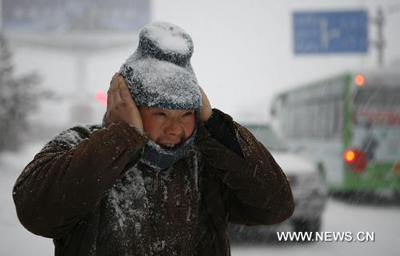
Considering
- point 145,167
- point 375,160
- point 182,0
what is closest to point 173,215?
point 145,167

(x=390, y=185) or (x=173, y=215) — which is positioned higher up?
(x=173, y=215)

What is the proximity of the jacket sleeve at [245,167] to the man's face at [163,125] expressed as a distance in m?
0.12

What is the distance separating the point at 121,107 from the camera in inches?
63.1

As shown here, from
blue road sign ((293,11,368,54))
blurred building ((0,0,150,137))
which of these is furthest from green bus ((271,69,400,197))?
blurred building ((0,0,150,137))

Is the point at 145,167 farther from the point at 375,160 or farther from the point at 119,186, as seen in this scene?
the point at 375,160

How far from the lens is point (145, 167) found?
5.68 feet

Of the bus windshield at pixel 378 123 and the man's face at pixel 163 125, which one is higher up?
the man's face at pixel 163 125

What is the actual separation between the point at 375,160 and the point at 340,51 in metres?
9.13

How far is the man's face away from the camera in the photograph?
5.41 feet

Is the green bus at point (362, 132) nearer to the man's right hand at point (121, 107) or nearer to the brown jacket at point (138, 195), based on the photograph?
the brown jacket at point (138, 195)

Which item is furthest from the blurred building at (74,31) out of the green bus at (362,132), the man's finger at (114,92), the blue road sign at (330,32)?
the man's finger at (114,92)

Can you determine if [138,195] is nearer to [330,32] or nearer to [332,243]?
[332,243]

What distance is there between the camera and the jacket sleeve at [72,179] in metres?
1.46

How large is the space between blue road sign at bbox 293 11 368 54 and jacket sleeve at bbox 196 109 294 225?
670 inches
